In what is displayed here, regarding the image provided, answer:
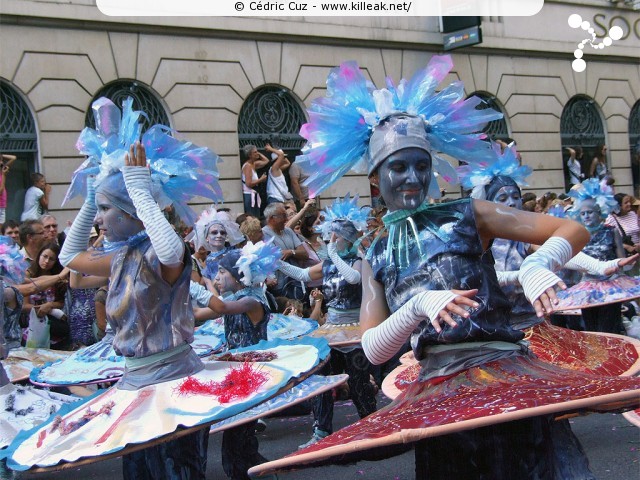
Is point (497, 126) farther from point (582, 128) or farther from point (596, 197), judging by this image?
point (596, 197)

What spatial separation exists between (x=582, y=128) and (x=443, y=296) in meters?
20.8

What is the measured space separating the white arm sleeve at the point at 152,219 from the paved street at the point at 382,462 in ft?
6.98

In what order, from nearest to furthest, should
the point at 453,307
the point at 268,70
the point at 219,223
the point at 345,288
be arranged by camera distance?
1. the point at 453,307
2. the point at 219,223
3. the point at 345,288
4. the point at 268,70

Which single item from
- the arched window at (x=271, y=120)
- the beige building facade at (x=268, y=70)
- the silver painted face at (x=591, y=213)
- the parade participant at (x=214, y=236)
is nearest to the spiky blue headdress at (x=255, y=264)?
the parade participant at (x=214, y=236)

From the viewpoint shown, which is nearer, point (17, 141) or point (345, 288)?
point (345, 288)

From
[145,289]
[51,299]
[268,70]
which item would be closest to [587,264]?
[51,299]

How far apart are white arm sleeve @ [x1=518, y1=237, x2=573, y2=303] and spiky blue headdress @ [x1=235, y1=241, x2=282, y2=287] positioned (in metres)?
4.32

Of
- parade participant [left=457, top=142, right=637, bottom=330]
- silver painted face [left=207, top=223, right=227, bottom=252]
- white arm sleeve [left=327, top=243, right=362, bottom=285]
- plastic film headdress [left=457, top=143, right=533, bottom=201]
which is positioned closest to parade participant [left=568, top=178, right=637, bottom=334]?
parade participant [left=457, top=142, right=637, bottom=330]

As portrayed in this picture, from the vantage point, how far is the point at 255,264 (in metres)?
7.85

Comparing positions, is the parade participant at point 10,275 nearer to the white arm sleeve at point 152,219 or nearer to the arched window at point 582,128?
the white arm sleeve at point 152,219

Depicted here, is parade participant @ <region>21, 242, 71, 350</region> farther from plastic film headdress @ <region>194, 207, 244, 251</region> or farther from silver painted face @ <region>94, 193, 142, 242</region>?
silver painted face @ <region>94, 193, 142, 242</region>

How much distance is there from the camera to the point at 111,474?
25.3ft

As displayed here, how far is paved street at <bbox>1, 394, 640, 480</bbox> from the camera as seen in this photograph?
6.56 meters

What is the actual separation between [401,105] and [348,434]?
5.13 ft
